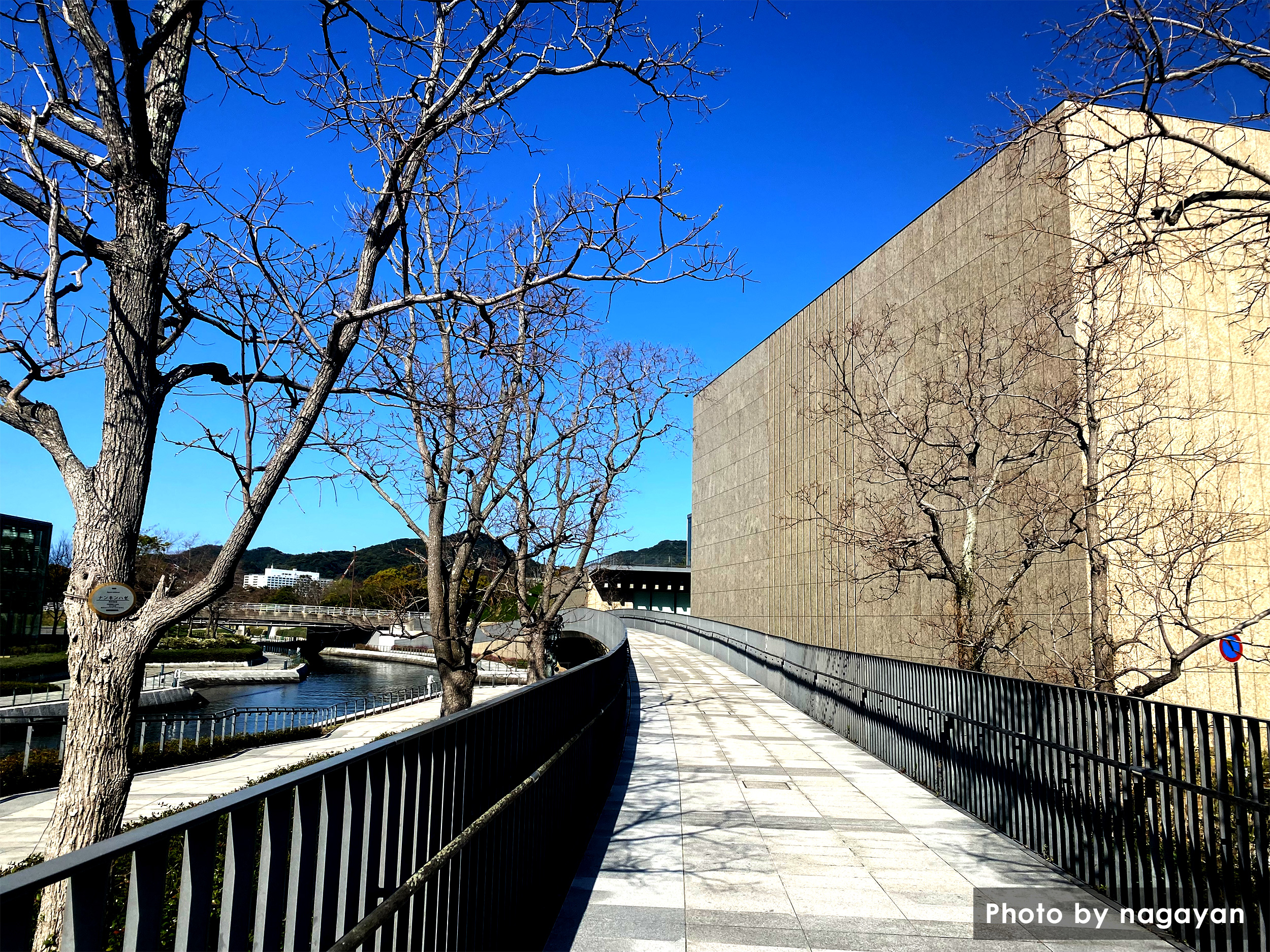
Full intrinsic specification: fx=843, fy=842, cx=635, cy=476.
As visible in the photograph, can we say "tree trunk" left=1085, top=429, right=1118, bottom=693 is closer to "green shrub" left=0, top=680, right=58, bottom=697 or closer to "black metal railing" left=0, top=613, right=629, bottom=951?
"black metal railing" left=0, top=613, right=629, bottom=951

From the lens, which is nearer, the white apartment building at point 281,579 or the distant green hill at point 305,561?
the distant green hill at point 305,561

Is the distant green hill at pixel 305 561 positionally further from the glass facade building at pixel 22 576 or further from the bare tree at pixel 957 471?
the bare tree at pixel 957 471

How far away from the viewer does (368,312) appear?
6.33m

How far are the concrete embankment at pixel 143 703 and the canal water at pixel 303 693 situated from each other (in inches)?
13.3

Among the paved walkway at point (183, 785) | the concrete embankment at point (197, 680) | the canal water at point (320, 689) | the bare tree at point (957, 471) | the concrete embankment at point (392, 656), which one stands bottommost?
the concrete embankment at point (392, 656)

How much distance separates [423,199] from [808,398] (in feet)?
82.6

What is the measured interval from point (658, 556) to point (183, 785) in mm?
121912

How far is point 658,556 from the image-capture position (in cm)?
13775

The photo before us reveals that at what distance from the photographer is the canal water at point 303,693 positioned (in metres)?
26.7

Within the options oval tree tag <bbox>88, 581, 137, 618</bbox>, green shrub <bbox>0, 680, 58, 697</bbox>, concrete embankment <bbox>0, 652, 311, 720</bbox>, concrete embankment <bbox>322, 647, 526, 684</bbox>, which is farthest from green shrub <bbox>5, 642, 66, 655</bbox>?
oval tree tag <bbox>88, 581, 137, 618</bbox>

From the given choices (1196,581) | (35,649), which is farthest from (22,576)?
(1196,581)

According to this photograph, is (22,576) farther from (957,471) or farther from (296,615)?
(957,471)

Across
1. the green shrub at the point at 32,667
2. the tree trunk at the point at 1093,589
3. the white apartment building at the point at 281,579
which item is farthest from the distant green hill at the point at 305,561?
the tree trunk at the point at 1093,589

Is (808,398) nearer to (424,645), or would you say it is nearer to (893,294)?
(893,294)
